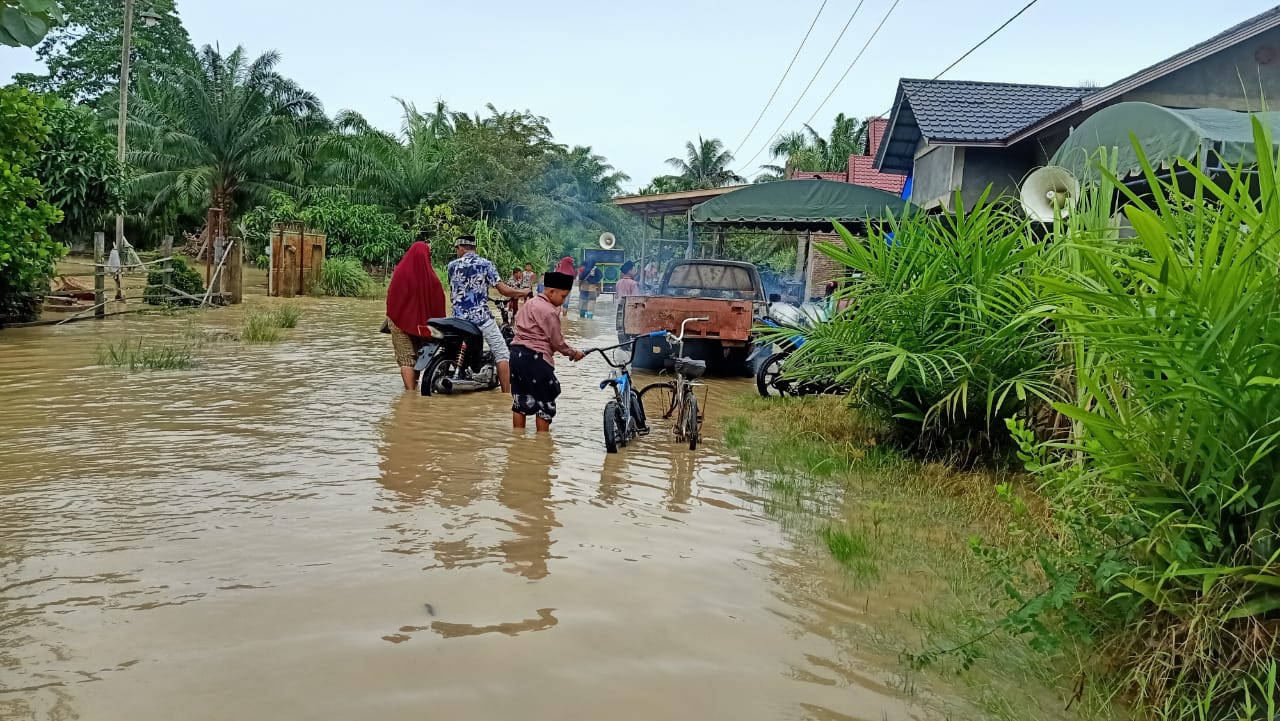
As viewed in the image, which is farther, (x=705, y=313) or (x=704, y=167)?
(x=704, y=167)

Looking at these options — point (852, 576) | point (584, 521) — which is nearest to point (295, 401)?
point (584, 521)

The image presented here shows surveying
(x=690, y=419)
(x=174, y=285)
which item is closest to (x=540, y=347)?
(x=690, y=419)

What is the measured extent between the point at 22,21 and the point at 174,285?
63.9 ft

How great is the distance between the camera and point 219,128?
1234 inches

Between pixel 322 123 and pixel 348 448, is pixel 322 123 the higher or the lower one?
the higher one

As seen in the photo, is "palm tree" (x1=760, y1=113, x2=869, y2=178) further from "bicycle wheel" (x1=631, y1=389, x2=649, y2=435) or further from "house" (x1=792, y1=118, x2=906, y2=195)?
"bicycle wheel" (x1=631, y1=389, x2=649, y2=435)

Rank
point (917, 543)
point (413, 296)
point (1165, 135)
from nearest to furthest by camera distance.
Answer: point (917, 543) → point (1165, 135) → point (413, 296)

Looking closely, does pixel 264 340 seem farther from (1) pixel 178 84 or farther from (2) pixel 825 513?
(1) pixel 178 84

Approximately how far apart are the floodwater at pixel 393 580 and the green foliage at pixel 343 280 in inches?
776

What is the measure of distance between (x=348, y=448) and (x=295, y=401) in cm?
238

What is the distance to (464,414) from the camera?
29.8 ft

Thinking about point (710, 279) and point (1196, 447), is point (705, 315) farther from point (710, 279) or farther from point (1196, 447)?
point (1196, 447)

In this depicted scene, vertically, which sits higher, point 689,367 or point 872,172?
point 872,172

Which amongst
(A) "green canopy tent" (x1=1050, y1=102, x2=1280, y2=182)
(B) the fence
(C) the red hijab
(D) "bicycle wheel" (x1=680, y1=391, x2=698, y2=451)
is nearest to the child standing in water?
(D) "bicycle wheel" (x1=680, y1=391, x2=698, y2=451)
